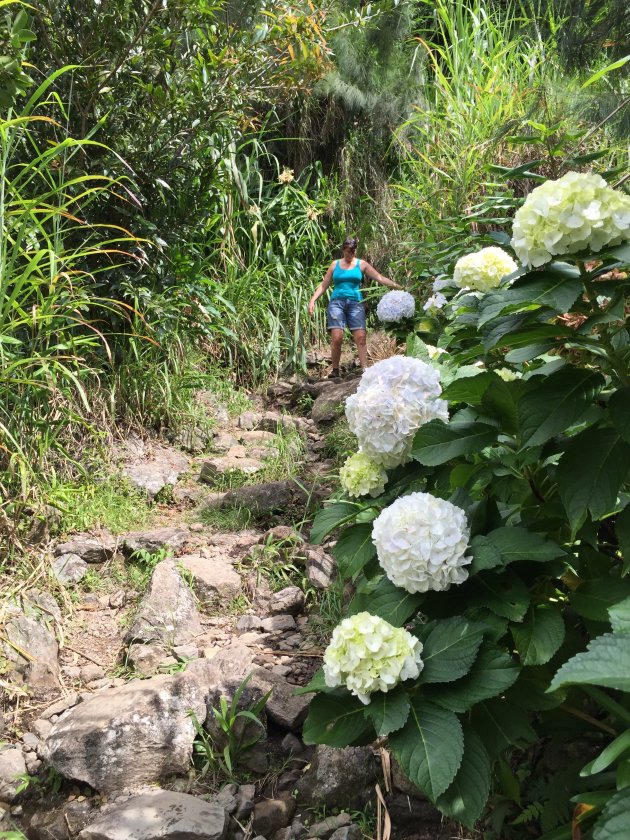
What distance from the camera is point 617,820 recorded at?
2.38 ft

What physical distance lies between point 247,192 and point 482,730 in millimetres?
6013

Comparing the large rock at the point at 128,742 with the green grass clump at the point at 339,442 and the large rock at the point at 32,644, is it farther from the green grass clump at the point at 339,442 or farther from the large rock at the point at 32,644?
the green grass clump at the point at 339,442

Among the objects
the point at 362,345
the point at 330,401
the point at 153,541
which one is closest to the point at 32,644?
the point at 153,541

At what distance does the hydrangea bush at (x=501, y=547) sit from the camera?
1068mm

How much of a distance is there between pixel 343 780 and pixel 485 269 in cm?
140

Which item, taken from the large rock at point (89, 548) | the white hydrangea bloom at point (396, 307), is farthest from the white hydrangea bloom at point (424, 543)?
the white hydrangea bloom at point (396, 307)

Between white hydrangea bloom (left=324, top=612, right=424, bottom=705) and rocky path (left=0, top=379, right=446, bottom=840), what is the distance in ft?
2.57

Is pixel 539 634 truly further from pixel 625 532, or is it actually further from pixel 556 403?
pixel 556 403

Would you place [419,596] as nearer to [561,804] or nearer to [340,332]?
[561,804]

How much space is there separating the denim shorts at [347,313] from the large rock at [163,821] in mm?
4447

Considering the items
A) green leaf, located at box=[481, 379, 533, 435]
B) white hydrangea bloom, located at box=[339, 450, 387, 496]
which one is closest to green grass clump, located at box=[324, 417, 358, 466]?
white hydrangea bloom, located at box=[339, 450, 387, 496]

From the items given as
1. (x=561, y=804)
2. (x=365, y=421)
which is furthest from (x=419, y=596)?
(x=561, y=804)

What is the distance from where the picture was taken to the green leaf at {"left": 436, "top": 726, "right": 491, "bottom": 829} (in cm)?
105

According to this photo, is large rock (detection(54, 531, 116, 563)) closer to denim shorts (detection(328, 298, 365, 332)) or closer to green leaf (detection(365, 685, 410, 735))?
green leaf (detection(365, 685, 410, 735))
